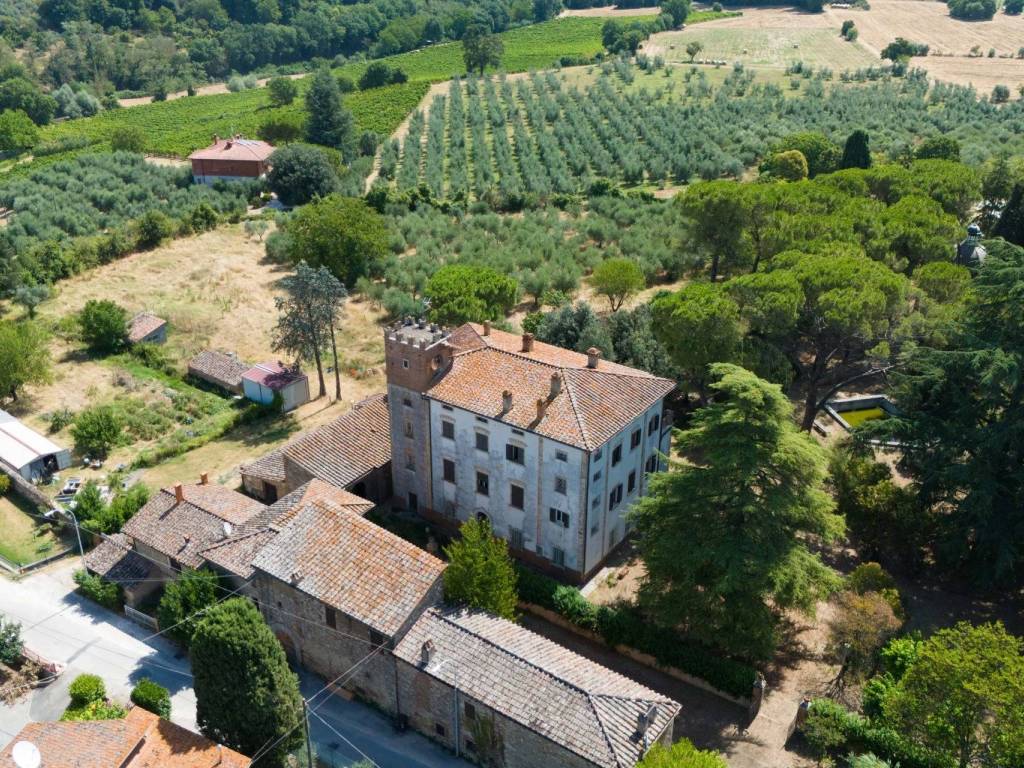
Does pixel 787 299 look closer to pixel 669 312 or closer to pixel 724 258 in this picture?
pixel 669 312

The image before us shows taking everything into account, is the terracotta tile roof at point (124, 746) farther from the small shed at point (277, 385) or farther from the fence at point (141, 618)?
the small shed at point (277, 385)

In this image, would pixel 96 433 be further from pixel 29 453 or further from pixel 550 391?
pixel 550 391

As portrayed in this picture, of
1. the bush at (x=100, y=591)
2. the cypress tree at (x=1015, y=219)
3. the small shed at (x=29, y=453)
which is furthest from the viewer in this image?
the cypress tree at (x=1015, y=219)

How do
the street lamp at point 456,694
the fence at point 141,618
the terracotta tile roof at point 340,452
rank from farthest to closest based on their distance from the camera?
1. the terracotta tile roof at point 340,452
2. the fence at point 141,618
3. the street lamp at point 456,694

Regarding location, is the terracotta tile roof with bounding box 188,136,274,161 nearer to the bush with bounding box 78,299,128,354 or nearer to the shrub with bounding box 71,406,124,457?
the bush with bounding box 78,299,128,354

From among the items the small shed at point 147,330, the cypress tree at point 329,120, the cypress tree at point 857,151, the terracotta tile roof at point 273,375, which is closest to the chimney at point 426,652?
the terracotta tile roof at point 273,375

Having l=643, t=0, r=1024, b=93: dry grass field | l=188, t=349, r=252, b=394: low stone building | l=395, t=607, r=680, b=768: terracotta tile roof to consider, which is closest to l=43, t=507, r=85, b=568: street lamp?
l=188, t=349, r=252, b=394: low stone building

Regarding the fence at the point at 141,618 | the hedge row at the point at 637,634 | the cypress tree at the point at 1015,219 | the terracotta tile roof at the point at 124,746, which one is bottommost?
the fence at the point at 141,618
